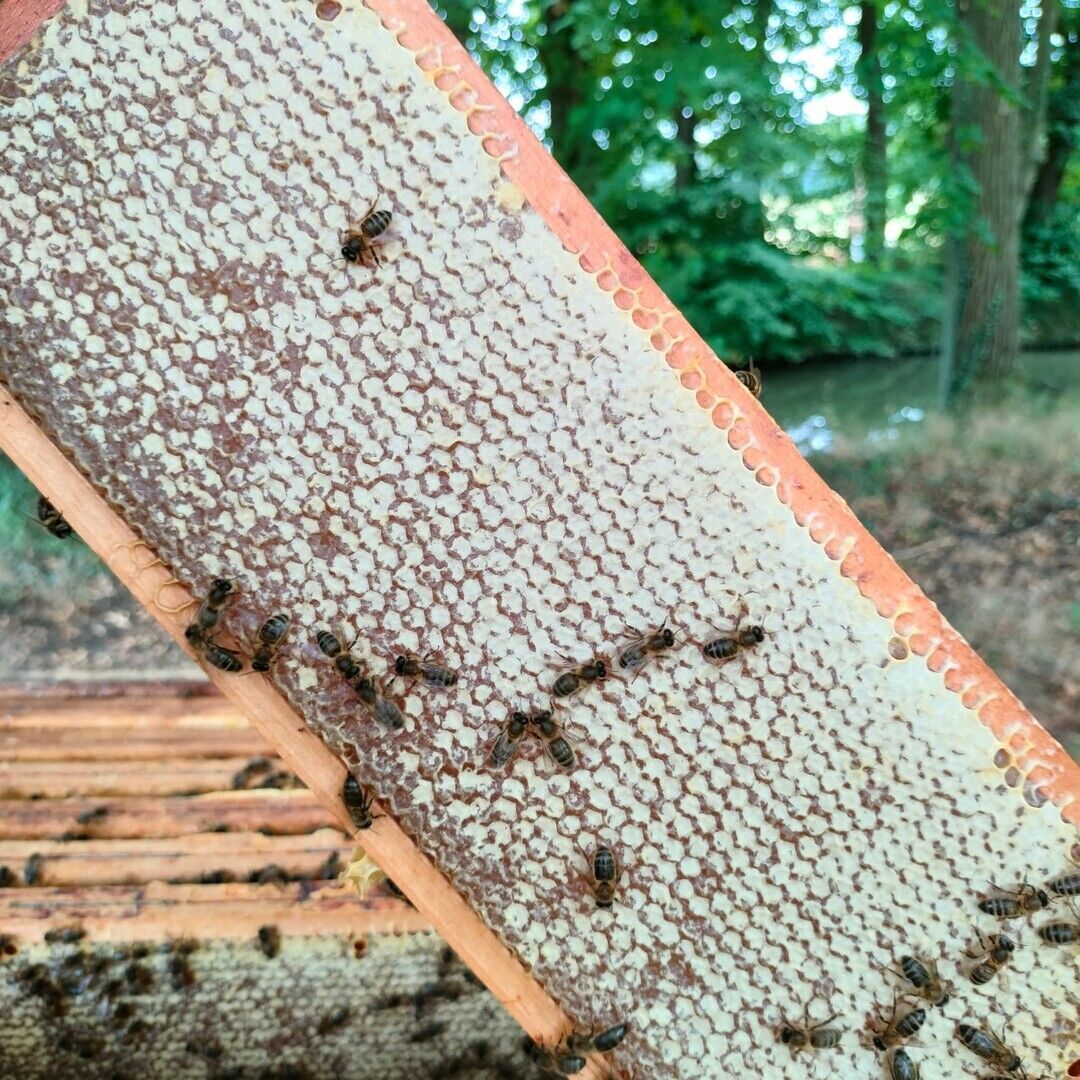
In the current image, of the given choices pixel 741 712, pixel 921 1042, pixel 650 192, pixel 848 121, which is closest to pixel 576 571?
pixel 741 712

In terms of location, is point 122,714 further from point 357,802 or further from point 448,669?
point 448,669

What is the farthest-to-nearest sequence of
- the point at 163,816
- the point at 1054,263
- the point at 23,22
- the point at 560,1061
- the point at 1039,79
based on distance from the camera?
the point at 1054,263, the point at 1039,79, the point at 163,816, the point at 560,1061, the point at 23,22

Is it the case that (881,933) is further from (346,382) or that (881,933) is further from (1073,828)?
(346,382)

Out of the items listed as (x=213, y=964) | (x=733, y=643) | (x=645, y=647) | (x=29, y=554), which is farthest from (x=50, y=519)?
(x=29, y=554)

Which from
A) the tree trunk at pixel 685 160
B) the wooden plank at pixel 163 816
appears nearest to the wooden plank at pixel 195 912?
the wooden plank at pixel 163 816

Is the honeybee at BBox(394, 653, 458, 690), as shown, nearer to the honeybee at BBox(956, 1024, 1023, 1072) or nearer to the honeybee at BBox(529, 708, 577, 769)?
the honeybee at BBox(529, 708, 577, 769)
